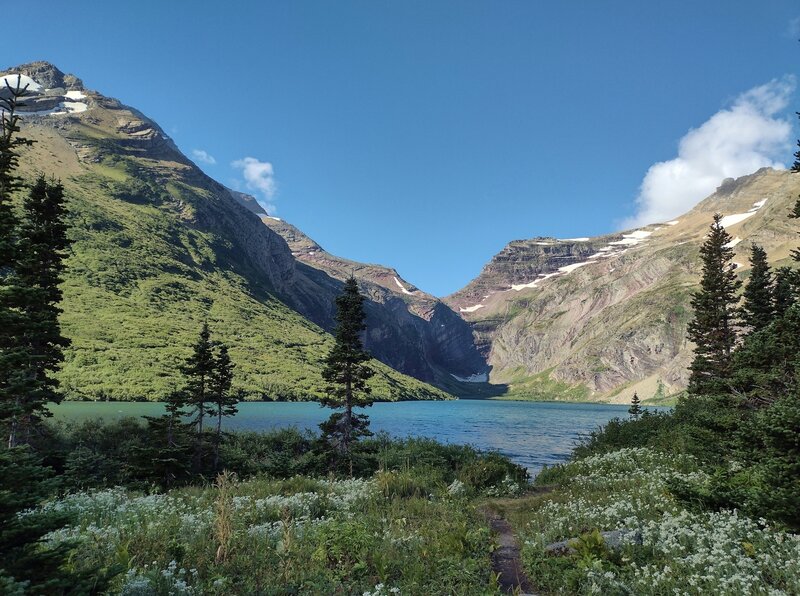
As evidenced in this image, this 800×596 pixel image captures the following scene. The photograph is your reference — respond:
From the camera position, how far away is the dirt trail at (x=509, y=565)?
8.85m

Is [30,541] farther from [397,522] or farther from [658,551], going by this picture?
[658,551]

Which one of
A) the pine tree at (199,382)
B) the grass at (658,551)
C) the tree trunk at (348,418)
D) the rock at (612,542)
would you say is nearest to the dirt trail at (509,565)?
the grass at (658,551)

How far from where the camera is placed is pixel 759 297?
34094mm

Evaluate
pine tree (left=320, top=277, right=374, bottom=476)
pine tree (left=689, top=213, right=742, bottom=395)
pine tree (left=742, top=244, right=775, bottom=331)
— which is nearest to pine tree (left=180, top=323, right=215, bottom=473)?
→ pine tree (left=320, top=277, right=374, bottom=476)

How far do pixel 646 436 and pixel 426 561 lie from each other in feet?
99.3

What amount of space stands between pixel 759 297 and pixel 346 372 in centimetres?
3251

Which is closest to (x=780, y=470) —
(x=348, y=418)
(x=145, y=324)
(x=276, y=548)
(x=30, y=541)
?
(x=276, y=548)

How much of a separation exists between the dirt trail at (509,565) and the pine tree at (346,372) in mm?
14143

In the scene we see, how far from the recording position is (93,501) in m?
12.1

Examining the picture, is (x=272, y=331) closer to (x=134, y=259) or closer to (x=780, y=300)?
(x=134, y=259)

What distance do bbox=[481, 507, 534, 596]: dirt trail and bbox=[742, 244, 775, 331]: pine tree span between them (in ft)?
96.7

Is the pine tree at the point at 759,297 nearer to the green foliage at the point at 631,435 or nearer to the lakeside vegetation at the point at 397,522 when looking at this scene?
the green foliage at the point at 631,435

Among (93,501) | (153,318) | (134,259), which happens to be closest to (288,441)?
(93,501)

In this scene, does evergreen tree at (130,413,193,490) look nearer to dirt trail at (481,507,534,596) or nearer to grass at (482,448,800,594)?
dirt trail at (481,507,534,596)
